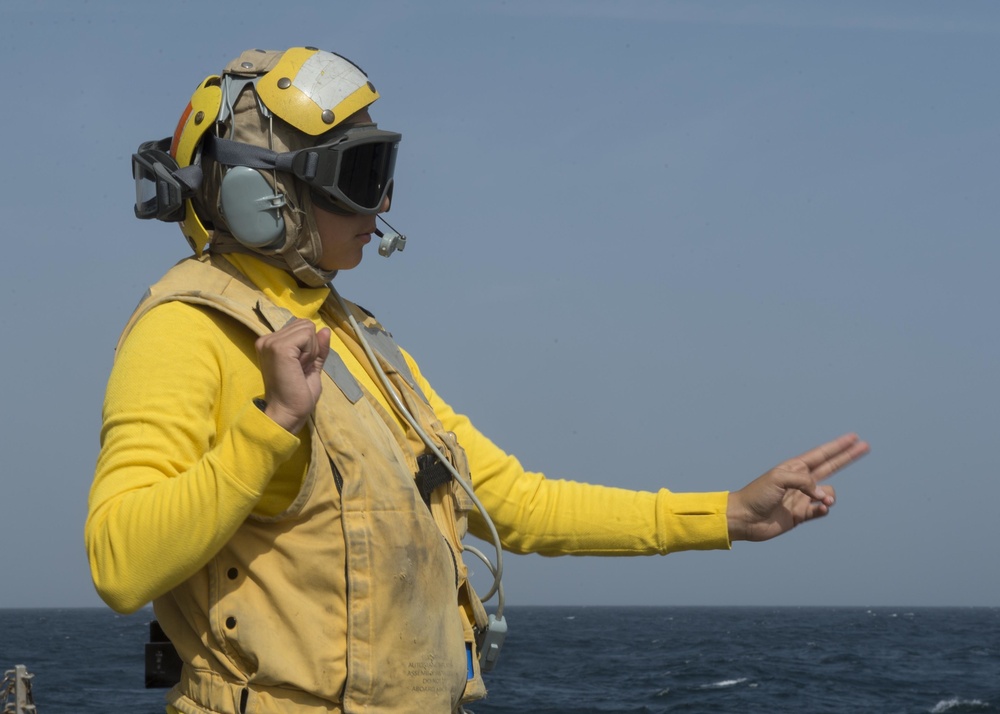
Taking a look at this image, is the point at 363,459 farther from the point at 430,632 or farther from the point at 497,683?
the point at 497,683

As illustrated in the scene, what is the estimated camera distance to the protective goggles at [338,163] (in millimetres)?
2992

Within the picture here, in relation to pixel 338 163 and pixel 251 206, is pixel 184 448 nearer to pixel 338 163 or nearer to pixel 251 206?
pixel 251 206

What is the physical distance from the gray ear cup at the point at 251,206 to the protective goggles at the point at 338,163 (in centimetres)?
4

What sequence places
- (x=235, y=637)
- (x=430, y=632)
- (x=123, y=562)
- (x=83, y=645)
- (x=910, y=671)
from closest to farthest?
(x=123, y=562), (x=235, y=637), (x=430, y=632), (x=910, y=671), (x=83, y=645)

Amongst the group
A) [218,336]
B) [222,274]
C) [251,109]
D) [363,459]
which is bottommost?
[363,459]

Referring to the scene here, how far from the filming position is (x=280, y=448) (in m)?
2.52

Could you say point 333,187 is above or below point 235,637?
above

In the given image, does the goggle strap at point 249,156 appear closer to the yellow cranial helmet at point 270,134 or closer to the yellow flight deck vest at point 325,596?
the yellow cranial helmet at point 270,134

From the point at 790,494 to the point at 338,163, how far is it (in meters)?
1.53

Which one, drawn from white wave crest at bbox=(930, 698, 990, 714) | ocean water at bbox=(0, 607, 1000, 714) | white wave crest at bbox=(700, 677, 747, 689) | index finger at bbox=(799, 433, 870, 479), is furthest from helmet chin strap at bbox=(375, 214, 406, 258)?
white wave crest at bbox=(700, 677, 747, 689)

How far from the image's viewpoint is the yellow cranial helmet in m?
3.02

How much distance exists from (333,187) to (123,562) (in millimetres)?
991

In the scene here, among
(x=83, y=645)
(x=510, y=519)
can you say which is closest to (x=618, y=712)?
(x=510, y=519)

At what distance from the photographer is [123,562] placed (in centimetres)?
250
